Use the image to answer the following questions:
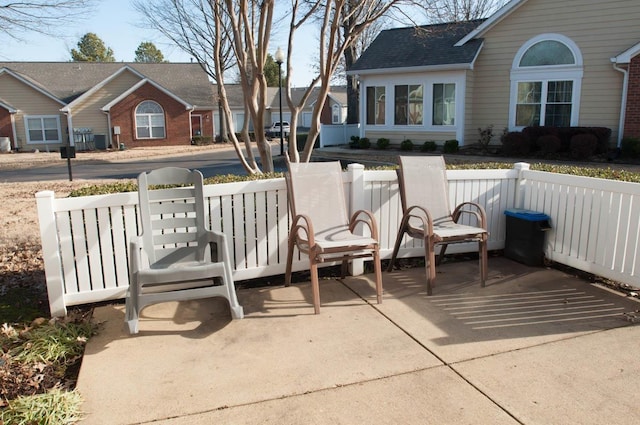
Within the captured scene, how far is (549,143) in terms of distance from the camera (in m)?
14.8

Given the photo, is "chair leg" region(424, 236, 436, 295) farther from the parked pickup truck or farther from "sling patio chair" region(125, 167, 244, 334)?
the parked pickup truck

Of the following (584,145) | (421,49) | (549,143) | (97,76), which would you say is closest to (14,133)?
(97,76)

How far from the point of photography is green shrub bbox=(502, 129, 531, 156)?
1535 cm

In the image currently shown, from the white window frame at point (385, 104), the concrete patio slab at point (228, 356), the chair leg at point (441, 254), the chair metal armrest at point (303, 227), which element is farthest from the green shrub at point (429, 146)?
the concrete patio slab at point (228, 356)

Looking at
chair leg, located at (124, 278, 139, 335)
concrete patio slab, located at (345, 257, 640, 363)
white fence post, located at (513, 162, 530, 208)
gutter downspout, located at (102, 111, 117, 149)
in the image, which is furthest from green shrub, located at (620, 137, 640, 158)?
gutter downspout, located at (102, 111, 117, 149)

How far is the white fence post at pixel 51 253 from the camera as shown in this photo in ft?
13.2

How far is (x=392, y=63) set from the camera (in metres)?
18.3

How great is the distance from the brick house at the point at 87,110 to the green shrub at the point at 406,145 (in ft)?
57.5

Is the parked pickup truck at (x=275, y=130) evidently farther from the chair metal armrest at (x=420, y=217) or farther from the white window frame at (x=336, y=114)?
the chair metal armrest at (x=420, y=217)

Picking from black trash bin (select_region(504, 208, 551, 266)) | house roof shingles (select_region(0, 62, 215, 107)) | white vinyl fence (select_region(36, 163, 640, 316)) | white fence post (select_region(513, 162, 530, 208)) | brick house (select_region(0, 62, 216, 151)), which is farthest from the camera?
house roof shingles (select_region(0, 62, 215, 107))

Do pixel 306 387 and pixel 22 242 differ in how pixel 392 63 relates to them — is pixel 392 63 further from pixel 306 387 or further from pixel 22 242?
pixel 306 387

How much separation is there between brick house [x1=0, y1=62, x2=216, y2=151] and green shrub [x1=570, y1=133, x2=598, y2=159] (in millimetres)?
23279

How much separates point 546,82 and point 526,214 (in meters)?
12.0

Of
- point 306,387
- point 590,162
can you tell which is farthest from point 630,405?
point 590,162
